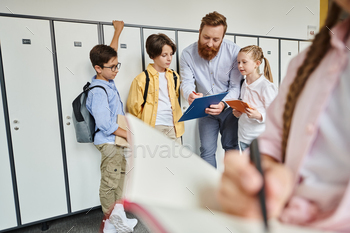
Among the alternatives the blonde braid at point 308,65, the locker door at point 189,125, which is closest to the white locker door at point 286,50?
the locker door at point 189,125

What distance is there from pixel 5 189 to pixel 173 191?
6.34 ft

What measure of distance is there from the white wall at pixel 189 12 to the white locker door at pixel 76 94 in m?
0.16

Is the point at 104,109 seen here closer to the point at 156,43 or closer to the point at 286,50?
the point at 156,43

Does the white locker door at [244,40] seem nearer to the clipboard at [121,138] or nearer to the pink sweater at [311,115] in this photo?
the clipboard at [121,138]

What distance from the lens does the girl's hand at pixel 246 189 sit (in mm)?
267

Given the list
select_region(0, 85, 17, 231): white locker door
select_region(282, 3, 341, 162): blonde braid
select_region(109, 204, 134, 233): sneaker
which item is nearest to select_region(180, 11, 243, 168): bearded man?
select_region(109, 204, 134, 233): sneaker

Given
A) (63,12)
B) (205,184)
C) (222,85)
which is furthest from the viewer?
(222,85)

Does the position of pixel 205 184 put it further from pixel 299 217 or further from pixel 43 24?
pixel 43 24

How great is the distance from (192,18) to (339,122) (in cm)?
223

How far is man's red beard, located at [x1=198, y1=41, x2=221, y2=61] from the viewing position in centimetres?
189

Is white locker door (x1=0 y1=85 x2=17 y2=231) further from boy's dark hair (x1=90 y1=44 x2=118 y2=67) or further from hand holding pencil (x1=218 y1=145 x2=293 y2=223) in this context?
hand holding pencil (x1=218 y1=145 x2=293 y2=223)

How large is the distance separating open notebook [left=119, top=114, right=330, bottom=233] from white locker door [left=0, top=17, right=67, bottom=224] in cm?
161

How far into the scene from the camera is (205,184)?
0.39 metres

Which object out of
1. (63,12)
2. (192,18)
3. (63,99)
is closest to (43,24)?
(63,12)
